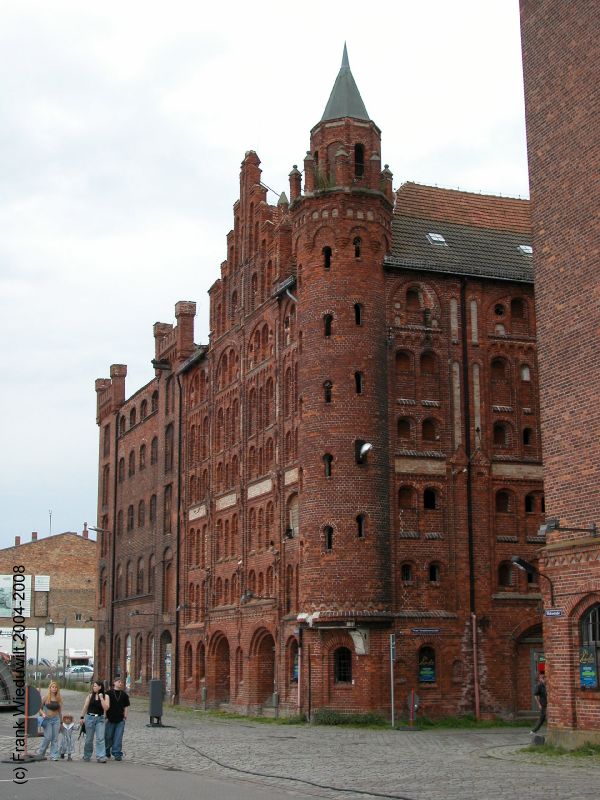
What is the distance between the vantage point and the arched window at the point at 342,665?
4075 cm

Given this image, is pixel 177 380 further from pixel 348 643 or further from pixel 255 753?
pixel 255 753

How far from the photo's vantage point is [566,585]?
27.7 m

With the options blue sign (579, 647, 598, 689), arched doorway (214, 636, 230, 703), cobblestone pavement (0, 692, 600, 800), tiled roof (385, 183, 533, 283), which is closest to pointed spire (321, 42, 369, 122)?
A: tiled roof (385, 183, 533, 283)

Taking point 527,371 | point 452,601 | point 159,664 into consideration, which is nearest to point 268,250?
point 527,371

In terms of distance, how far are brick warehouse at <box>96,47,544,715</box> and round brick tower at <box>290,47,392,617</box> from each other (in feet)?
0.24

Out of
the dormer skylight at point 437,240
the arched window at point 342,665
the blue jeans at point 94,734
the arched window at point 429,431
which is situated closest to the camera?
the blue jeans at point 94,734

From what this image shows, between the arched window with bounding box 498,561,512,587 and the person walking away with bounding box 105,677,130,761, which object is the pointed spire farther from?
the person walking away with bounding box 105,677,130,761

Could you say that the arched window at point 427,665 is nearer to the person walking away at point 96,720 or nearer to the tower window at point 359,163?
the tower window at point 359,163

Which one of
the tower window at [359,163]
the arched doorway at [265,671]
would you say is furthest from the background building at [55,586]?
the tower window at [359,163]

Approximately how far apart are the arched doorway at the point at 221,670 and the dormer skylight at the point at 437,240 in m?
19.6

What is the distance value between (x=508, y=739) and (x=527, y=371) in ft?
51.9

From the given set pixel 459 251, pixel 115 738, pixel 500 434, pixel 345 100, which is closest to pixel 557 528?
pixel 115 738

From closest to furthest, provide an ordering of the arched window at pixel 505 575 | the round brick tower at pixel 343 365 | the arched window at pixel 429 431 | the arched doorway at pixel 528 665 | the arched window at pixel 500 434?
1. the round brick tower at pixel 343 365
2. the arched doorway at pixel 528 665
3. the arched window at pixel 505 575
4. the arched window at pixel 429 431
5. the arched window at pixel 500 434

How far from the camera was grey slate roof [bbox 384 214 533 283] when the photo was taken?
4472 cm
